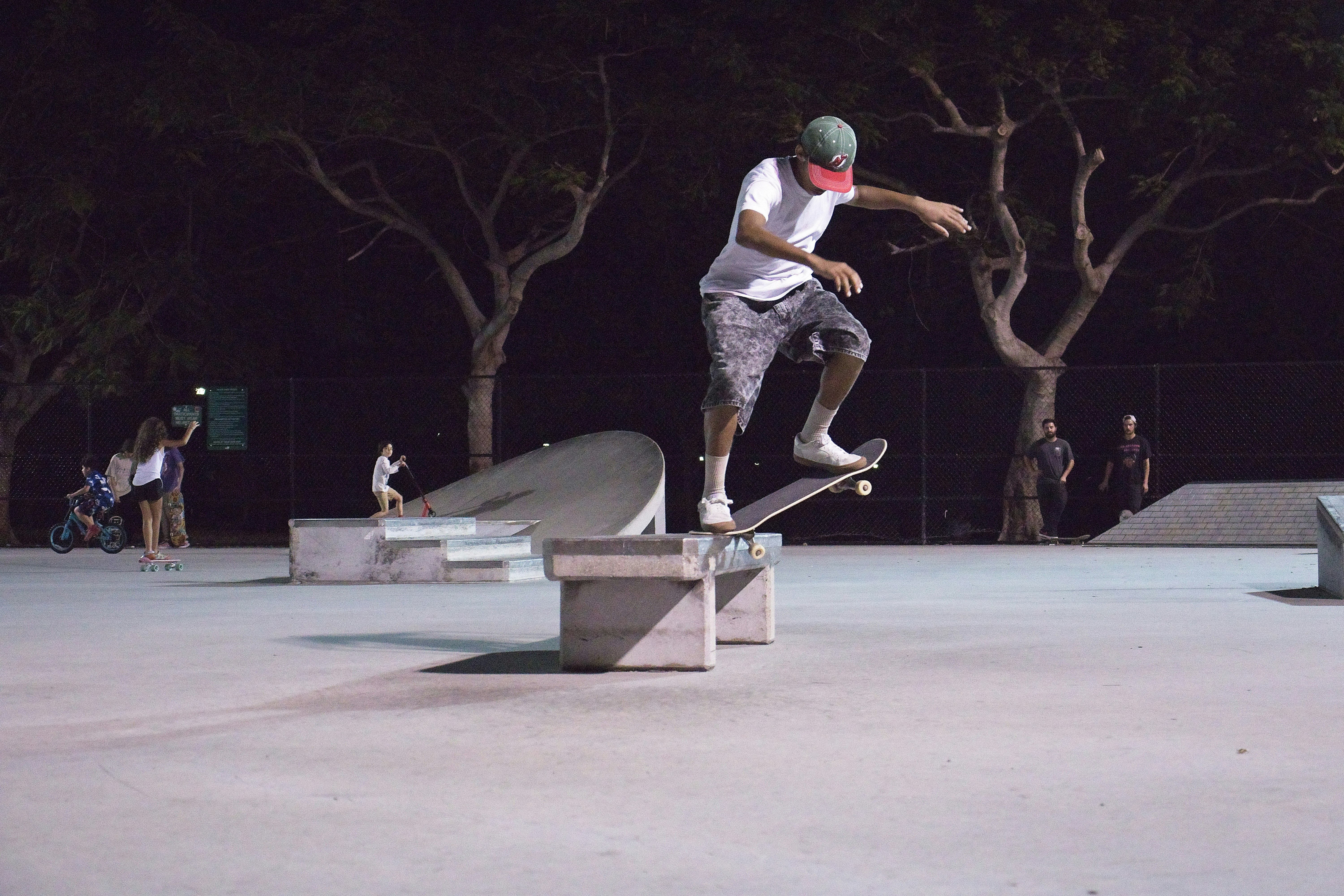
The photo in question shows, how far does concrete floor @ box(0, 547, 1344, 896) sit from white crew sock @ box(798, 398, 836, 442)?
1.04 metres

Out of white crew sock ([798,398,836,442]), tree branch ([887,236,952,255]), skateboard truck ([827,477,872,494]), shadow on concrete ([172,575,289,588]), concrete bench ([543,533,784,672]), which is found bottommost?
shadow on concrete ([172,575,289,588])

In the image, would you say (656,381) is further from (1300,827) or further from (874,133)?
(1300,827)

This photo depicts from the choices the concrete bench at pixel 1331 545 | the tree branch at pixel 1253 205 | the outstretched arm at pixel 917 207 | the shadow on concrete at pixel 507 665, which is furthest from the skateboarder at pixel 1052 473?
the shadow on concrete at pixel 507 665

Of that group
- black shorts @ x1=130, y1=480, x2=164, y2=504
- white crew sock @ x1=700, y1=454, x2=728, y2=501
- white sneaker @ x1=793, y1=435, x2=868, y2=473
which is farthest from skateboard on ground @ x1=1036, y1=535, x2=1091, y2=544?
white crew sock @ x1=700, y1=454, x2=728, y2=501

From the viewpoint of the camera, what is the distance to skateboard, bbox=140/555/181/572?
1620cm

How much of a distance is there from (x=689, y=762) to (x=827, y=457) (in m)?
3.13

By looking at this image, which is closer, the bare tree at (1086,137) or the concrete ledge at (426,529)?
the concrete ledge at (426,529)

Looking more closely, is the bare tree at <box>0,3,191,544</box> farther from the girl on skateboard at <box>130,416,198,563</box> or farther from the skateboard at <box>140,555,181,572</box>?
the girl on skateboard at <box>130,416,198,563</box>

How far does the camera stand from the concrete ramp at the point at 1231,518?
63.3ft

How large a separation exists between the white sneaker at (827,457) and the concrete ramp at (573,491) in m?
7.58

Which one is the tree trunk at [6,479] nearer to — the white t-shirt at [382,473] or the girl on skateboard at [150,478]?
the white t-shirt at [382,473]

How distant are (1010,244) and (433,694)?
1854 cm

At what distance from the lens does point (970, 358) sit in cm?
2922

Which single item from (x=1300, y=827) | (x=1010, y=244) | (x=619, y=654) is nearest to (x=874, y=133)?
(x=1010, y=244)
